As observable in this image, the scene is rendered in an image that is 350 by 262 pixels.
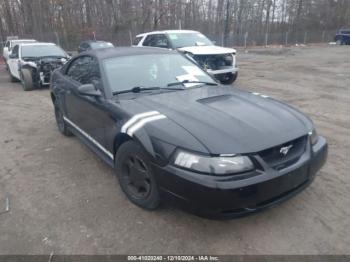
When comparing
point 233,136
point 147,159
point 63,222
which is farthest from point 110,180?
point 233,136

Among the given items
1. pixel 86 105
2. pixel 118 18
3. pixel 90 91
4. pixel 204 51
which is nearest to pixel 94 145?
pixel 86 105

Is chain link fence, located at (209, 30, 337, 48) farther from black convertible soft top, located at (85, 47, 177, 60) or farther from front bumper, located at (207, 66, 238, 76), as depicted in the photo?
black convertible soft top, located at (85, 47, 177, 60)

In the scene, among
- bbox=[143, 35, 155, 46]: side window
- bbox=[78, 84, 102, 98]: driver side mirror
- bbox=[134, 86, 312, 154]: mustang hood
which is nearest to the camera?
bbox=[134, 86, 312, 154]: mustang hood

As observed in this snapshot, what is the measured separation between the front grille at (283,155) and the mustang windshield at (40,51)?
9664 millimetres

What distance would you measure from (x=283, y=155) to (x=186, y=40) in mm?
8392

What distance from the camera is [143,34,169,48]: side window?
1032cm

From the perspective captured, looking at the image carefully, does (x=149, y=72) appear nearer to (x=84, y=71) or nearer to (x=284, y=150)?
(x=84, y=71)

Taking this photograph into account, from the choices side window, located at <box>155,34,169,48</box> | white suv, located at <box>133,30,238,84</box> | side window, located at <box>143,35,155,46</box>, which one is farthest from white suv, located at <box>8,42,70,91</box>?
white suv, located at <box>133,30,238,84</box>

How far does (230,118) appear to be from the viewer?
2758 millimetres

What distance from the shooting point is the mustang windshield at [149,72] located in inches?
140

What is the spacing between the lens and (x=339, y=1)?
49.5 metres

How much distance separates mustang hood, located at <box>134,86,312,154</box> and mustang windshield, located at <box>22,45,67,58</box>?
852 centimetres

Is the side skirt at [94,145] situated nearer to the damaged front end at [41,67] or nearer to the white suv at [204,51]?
the white suv at [204,51]

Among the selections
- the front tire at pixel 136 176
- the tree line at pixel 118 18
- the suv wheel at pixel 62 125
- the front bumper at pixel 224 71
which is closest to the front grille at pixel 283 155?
the front tire at pixel 136 176
